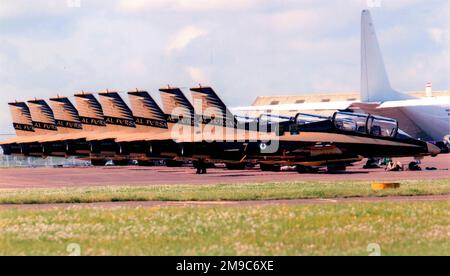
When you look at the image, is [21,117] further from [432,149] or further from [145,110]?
[432,149]

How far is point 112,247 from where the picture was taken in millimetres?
12867

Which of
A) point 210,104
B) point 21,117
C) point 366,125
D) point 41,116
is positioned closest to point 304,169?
point 366,125

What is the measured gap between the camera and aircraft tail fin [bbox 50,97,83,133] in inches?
3004

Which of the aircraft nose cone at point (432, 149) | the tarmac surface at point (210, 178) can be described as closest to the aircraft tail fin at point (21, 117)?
the tarmac surface at point (210, 178)

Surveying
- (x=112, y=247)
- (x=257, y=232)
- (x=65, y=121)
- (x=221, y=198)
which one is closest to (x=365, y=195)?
(x=221, y=198)

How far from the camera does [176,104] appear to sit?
5472 cm

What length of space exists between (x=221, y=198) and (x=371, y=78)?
61.3m

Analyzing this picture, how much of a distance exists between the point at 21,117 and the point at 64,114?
9636 millimetres

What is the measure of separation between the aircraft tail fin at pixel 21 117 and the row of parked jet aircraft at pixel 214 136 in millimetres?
11238

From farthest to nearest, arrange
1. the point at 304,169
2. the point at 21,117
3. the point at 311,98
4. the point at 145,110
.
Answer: the point at 311,98 < the point at 21,117 < the point at 145,110 < the point at 304,169

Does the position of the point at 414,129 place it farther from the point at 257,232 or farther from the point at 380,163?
the point at 257,232

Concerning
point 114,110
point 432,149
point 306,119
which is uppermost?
point 114,110

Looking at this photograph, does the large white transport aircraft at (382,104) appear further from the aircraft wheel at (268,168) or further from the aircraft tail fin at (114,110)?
the aircraft wheel at (268,168)

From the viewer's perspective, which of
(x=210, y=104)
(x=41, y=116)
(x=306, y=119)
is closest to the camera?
(x=306, y=119)
